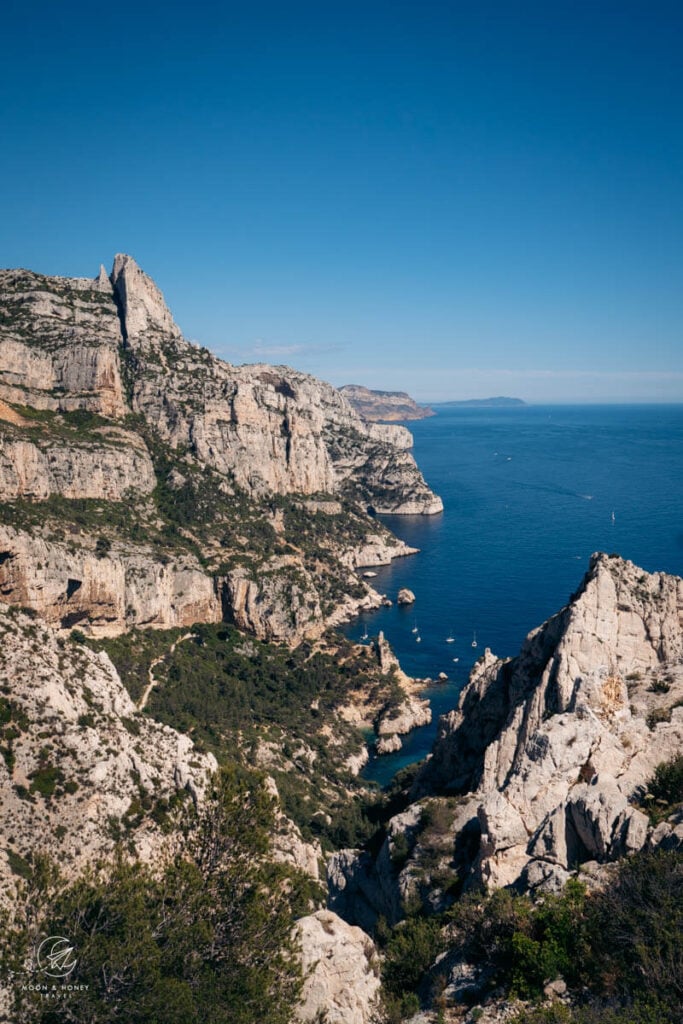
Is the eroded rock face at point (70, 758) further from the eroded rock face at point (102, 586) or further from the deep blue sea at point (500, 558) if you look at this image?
the deep blue sea at point (500, 558)

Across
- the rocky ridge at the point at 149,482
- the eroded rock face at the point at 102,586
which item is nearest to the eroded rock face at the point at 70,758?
the eroded rock face at the point at 102,586

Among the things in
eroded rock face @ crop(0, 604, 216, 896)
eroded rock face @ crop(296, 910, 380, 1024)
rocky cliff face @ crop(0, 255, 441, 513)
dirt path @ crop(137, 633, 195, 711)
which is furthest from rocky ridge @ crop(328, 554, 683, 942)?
rocky cliff face @ crop(0, 255, 441, 513)

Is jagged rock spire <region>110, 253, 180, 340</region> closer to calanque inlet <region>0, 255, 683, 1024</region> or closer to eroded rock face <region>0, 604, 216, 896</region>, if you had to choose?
calanque inlet <region>0, 255, 683, 1024</region>

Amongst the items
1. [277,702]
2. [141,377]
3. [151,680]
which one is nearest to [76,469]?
[151,680]

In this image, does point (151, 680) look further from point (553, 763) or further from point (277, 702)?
point (553, 763)

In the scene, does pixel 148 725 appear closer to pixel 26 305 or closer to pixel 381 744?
pixel 381 744
